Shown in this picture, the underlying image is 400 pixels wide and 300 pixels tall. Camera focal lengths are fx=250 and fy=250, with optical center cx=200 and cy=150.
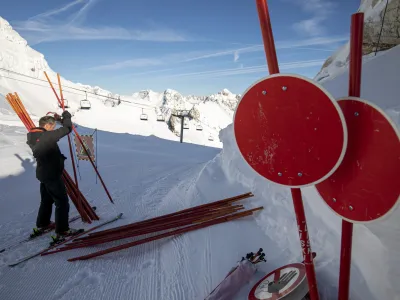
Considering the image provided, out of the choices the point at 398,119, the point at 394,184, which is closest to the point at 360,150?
the point at 394,184

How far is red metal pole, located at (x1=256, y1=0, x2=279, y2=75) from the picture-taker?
120cm

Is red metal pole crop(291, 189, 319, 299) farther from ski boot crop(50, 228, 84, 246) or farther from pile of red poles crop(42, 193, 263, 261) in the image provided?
ski boot crop(50, 228, 84, 246)

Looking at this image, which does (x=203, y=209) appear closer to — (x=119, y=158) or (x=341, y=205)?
(x=341, y=205)

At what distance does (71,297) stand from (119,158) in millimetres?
8187

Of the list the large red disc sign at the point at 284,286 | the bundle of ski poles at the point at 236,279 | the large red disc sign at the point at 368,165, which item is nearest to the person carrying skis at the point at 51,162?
the bundle of ski poles at the point at 236,279

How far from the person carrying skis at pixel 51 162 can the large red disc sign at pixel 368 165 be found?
3762mm

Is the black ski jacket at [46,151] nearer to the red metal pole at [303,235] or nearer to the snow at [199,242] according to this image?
the snow at [199,242]

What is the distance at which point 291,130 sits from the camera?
1.25m

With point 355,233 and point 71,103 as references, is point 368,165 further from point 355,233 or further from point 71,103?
point 71,103

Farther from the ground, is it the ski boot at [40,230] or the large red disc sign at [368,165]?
the large red disc sign at [368,165]

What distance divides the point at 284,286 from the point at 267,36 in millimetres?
1713

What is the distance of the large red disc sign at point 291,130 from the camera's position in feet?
3.78

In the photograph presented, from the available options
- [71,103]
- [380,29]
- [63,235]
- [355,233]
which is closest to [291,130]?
[355,233]

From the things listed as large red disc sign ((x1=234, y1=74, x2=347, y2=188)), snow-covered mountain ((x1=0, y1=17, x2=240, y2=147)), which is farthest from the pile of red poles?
snow-covered mountain ((x1=0, y1=17, x2=240, y2=147))
